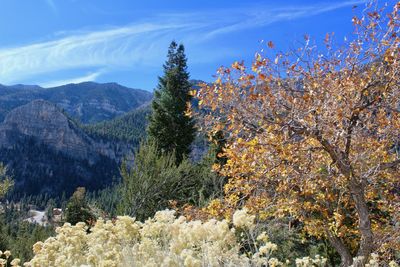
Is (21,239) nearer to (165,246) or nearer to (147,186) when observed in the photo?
(147,186)

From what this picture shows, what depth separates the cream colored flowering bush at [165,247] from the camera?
3.54 metres

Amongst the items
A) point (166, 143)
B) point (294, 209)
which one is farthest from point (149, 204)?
point (166, 143)

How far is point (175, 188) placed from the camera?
15359 mm

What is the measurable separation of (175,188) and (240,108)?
9.33m

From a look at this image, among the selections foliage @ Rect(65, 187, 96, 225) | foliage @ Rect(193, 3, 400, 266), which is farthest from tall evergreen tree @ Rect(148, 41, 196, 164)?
foliage @ Rect(193, 3, 400, 266)

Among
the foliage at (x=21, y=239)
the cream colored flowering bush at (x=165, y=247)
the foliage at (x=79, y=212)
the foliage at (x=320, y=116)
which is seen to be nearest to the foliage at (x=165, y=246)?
the cream colored flowering bush at (x=165, y=247)

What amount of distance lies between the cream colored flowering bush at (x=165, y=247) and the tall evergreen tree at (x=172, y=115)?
23701 mm

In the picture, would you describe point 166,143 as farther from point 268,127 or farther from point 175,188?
point 268,127

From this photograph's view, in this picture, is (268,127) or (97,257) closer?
(97,257)

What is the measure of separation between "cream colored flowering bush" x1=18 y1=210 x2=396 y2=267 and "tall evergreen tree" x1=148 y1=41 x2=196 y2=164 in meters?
Result: 23.7

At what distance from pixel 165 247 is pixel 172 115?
88.3ft

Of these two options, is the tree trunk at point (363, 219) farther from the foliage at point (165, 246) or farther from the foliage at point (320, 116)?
the foliage at point (165, 246)

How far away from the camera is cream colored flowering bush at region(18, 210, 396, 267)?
3541 millimetres

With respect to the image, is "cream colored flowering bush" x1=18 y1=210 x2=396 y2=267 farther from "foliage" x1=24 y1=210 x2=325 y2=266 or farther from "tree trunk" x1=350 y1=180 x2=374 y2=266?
"tree trunk" x1=350 y1=180 x2=374 y2=266
